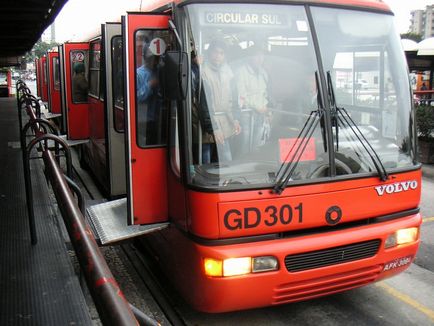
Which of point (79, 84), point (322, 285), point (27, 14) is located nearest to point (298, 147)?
point (322, 285)

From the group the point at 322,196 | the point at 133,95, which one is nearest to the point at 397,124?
the point at 322,196

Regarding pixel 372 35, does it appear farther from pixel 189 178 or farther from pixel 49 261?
pixel 49 261

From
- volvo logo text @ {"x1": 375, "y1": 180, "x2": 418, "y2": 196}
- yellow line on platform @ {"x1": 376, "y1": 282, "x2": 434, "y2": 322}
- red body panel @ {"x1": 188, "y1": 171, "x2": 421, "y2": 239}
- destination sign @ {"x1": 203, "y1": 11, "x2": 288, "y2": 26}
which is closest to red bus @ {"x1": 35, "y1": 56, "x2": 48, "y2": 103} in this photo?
destination sign @ {"x1": 203, "y1": 11, "x2": 288, "y2": 26}

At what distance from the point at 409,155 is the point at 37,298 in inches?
114

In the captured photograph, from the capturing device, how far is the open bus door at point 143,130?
3598 mm

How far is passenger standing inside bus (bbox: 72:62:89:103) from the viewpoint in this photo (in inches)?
358

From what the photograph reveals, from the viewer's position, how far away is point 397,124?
3828 millimetres

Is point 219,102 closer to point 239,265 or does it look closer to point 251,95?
point 251,95

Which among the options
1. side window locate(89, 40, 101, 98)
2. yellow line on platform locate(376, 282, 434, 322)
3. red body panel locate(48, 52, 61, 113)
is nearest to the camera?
yellow line on platform locate(376, 282, 434, 322)

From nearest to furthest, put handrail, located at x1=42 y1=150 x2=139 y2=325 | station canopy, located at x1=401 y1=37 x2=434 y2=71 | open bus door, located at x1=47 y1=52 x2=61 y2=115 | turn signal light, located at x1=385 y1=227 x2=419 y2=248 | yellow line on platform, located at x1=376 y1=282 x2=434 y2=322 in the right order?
handrail, located at x1=42 y1=150 x2=139 y2=325
turn signal light, located at x1=385 y1=227 x2=419 y2=248
yellow line on platform, located at x1=376 y1=282 x2=434 y2=322
station canopy, located at x1=401 y1=37 x2=434 y2=71
open bus door, located at x1=47 y1=52 x2=61 y2=115

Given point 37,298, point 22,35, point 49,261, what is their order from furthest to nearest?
point 22,35 < point 49,261 < point 37,298

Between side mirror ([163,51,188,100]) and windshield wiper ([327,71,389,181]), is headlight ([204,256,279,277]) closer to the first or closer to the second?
windshield wiper ([327,71,389,181])

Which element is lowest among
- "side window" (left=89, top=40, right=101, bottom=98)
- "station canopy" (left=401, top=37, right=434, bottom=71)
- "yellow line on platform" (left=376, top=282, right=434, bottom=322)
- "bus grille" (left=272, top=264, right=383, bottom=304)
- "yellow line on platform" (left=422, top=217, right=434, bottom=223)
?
"yellow line on platform" (left=376, top=282, right=434, bottom=322)

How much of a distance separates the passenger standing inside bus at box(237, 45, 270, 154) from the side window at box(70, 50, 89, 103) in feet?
20.5
